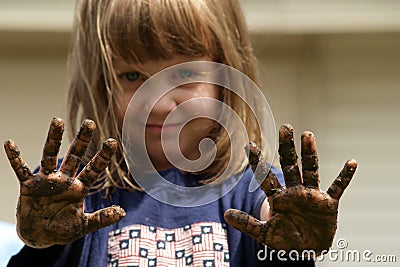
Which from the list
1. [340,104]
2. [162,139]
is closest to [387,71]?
[340,104]

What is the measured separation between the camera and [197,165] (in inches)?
88.2

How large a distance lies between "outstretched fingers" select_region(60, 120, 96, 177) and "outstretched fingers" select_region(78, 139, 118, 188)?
27 millimetres

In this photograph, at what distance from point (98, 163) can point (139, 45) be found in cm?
52

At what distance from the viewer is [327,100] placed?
4.64 meters

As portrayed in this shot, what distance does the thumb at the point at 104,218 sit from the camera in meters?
1.77

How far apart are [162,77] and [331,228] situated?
2.09 feet

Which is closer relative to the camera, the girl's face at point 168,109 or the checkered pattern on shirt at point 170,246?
the checkered pattern on shirt at point 170,246

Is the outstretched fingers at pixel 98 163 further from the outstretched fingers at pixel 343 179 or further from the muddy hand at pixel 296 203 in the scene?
the outstretched fingers at pixel 343 179

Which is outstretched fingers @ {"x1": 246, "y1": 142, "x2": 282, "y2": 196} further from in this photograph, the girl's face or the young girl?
the girl's face

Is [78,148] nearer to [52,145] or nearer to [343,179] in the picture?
[52,145]

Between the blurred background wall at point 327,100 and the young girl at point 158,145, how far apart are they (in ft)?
7.05

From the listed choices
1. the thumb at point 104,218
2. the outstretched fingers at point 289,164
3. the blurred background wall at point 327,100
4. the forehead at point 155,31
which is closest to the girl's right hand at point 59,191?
the thumb at point 104,218

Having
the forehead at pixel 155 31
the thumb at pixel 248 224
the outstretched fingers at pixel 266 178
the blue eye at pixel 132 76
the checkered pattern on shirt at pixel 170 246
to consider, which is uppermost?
Result: the forehead at pixel 155 31

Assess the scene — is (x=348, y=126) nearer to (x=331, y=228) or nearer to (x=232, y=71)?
(x=232, y=71)
